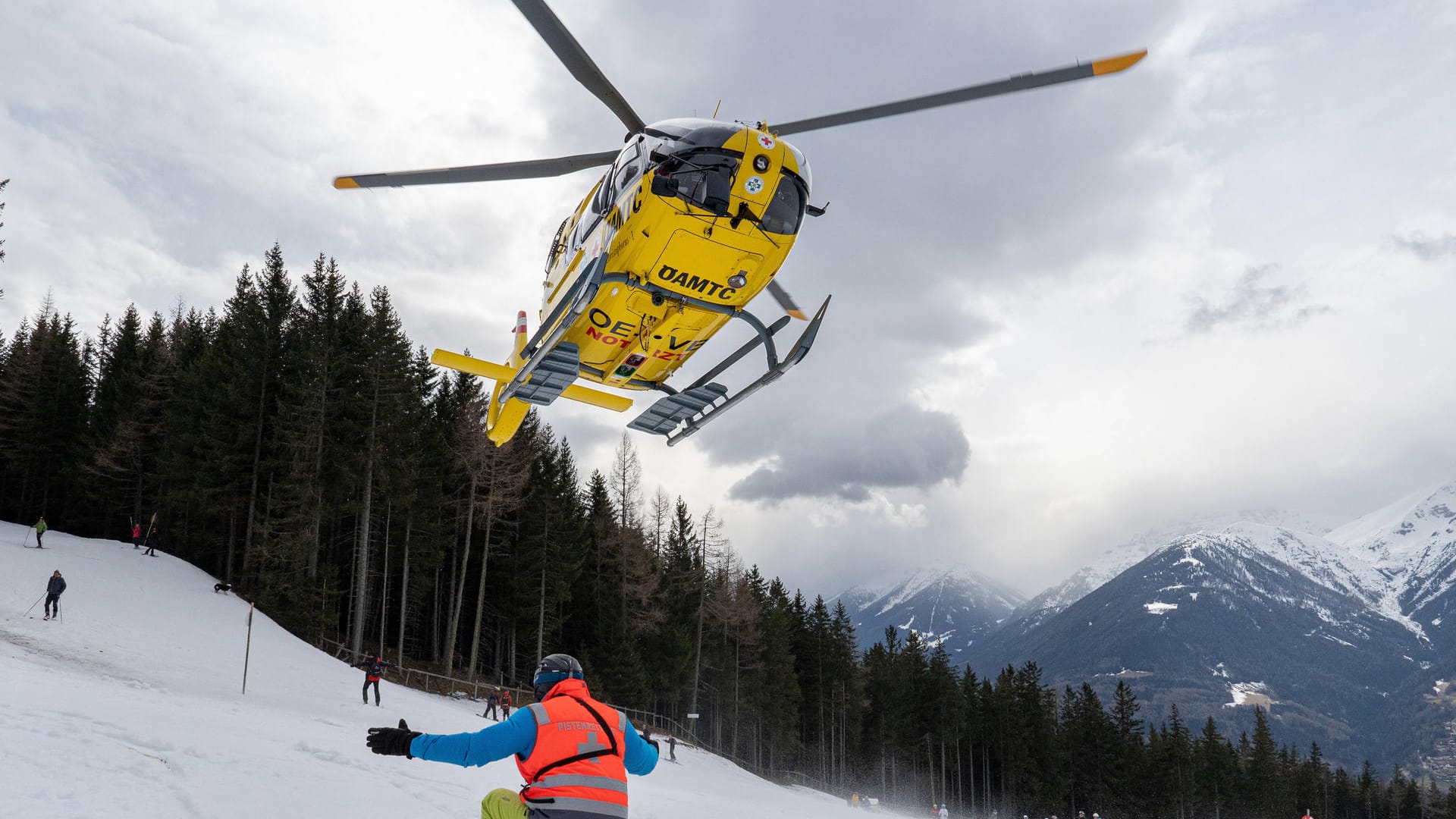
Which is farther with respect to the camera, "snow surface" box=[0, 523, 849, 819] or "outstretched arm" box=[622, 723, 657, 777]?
"snow surface" box=[0, 523, 849, 819]

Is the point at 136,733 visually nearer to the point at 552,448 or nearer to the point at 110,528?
the point at 552,448

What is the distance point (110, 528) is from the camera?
4503 centimetres

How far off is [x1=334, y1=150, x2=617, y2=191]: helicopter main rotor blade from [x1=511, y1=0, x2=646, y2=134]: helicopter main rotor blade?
0.89 metres

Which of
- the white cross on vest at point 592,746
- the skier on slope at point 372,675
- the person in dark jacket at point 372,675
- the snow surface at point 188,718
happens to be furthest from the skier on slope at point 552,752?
the skier on slope at point 372,675

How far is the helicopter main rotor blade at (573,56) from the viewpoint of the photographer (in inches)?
328

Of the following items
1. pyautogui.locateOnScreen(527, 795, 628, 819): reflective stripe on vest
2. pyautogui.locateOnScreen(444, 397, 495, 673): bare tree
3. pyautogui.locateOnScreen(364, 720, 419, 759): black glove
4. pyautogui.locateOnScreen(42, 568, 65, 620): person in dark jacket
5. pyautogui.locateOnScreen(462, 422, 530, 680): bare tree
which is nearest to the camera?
pyautogui.locateOnScreen(527, 795, 628, 819): reflective stripe on vest

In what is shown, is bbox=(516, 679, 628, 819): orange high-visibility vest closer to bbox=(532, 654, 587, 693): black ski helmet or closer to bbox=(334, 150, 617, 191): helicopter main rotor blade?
bbox=(532, 654, 587, 693): black ski helmet

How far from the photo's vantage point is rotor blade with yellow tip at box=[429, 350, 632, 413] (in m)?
12.1

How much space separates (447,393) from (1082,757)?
58127 mm

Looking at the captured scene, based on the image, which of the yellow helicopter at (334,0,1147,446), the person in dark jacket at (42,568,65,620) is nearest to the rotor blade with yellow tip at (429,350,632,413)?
the yellow helicopter at (334,0,1147,446)

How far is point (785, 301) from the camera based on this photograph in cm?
1214

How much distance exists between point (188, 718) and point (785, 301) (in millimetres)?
10833

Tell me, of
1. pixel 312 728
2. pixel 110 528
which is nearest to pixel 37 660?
pixel 312 728

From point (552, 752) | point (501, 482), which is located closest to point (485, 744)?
point (552, 752)
